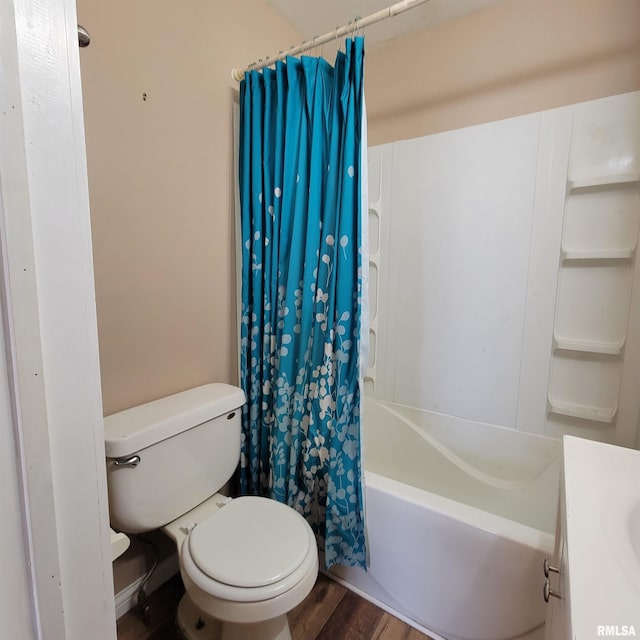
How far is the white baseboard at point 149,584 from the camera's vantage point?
1244 mm

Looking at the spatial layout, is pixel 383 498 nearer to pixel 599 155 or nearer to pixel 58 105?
pixel 58 105

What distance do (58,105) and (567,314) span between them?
1.79 meters

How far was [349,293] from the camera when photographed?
1.20 meters

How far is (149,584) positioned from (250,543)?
0.64 meters

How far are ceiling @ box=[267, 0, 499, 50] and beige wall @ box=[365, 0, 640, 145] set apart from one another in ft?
0.16

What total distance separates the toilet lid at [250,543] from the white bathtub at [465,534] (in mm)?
343

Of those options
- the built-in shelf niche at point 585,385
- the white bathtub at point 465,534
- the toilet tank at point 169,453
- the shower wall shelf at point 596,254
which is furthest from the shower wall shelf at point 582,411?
the toilet tank at point 169,453

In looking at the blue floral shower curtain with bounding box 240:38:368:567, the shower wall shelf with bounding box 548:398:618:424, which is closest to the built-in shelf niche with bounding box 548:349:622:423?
the shower wall shelf with bounding box 548:398:618:424

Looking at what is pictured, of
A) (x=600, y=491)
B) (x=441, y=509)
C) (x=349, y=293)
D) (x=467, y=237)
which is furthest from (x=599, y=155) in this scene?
(x=441, y=509)

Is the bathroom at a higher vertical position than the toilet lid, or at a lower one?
higher

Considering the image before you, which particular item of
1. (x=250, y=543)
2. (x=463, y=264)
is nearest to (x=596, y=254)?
(x=463, y=264)

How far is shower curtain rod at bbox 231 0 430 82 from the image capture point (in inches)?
40.9

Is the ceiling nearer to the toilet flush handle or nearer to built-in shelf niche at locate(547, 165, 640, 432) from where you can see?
built-in shelf niche at locate(547, 165, 640, 432)
